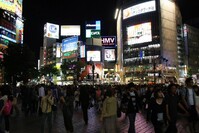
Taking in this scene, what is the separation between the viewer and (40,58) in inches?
7372

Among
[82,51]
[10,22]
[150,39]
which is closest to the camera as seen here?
[10,22]

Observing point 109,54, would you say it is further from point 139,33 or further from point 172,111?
point 172,111

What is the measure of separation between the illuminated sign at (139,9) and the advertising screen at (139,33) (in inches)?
224

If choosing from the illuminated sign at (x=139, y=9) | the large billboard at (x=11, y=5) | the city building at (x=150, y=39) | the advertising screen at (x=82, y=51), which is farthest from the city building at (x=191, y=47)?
the large billboard at (x=11, y=5)

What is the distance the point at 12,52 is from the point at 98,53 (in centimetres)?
7596

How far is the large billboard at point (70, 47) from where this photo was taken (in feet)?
357

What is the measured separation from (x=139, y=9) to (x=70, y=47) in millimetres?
32522

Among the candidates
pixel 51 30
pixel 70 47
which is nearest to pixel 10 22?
pixel 70 47

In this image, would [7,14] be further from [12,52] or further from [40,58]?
[40,58]

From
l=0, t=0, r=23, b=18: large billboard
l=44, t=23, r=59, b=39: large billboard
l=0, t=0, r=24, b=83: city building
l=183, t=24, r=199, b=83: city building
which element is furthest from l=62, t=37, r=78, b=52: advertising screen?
l=183, t=24, r=199, b=83: city building

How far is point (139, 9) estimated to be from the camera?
106 meters

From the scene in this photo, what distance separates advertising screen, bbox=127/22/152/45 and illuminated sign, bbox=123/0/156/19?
224 inches

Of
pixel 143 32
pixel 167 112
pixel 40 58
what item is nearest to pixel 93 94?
pixel 167 112

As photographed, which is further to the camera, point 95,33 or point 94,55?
point 95,33
